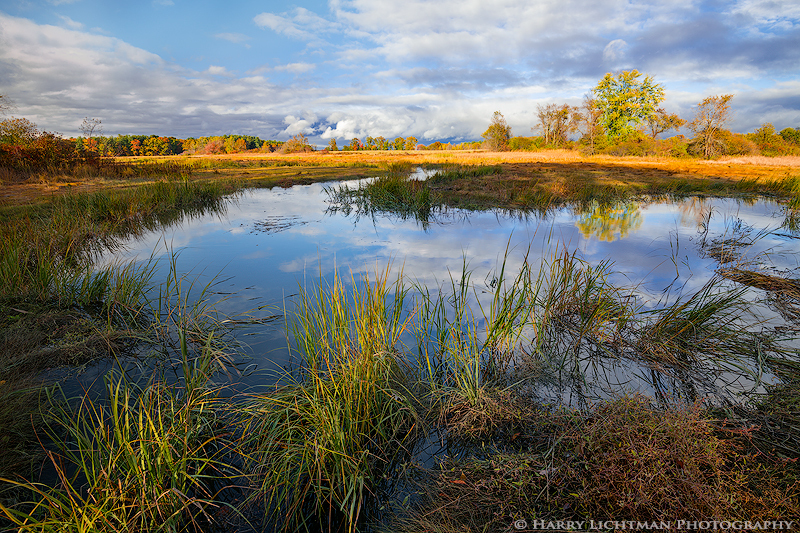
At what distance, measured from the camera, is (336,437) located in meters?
2.12

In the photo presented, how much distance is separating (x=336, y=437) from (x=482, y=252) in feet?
16.9

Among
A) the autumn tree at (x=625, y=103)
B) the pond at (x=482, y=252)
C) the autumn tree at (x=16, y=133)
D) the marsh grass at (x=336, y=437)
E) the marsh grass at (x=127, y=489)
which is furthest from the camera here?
the autumn tree at (x=625, y=103)

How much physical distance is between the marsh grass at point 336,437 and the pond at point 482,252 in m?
0.77

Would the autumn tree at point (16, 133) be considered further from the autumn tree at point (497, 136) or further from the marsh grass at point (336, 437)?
the autumn tree at point (497, 136)

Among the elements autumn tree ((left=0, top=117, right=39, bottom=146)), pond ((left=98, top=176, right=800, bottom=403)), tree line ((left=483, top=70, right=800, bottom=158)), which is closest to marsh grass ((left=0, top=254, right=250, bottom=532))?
pond ((left=98, top=176, right=800, bottom=403))

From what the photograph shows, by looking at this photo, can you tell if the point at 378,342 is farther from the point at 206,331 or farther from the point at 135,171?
the point at 135,171

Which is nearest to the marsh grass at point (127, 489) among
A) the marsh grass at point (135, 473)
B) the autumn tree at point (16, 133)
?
the marsh grass at point (135, 473)

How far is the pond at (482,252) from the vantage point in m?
3.54

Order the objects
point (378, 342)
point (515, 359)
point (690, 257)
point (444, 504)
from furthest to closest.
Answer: point (690, 257)
point (515, 359)
point (378, 342)
point (444, 504)

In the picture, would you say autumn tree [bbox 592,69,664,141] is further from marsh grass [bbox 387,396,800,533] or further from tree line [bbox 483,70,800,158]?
marsh grass [bbox 387,396,800,533]

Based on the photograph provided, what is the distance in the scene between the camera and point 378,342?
9.02 ft

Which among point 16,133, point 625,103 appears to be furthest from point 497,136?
point 16,133

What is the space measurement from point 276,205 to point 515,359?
35.4 feet

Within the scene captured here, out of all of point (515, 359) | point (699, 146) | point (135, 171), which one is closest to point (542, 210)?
point (515, 359)
